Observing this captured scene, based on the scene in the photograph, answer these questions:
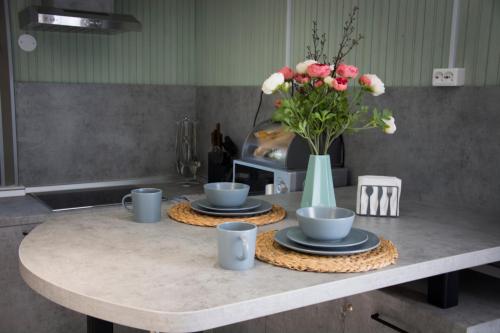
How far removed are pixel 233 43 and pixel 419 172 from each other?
160 cm

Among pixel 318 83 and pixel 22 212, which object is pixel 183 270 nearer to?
pixel 318 83

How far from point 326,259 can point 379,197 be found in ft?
1.74

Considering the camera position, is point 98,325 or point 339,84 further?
point 339,84

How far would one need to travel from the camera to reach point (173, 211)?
5.13 ft

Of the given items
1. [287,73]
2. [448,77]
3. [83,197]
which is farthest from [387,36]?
[83,197]

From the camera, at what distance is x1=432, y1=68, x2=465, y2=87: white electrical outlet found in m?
1.80

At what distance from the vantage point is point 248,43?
303 centimetres

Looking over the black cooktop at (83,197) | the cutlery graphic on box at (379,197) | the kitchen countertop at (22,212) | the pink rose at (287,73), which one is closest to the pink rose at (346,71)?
the pink rose at (287,73)

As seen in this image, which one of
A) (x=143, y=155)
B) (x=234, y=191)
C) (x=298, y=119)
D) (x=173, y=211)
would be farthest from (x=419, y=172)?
(x=143, y=155)

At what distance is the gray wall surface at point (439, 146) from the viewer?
1.74 metres

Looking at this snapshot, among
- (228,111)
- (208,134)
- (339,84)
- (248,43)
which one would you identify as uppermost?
(248,43)

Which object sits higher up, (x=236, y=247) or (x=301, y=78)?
(x=301, y=78)

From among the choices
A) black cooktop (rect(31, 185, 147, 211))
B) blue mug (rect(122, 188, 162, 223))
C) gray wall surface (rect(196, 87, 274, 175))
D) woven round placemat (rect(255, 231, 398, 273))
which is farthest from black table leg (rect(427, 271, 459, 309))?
black cooktop (rect(31, 185, 147, 211))

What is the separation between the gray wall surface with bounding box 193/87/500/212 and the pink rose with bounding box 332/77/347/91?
63 cm
